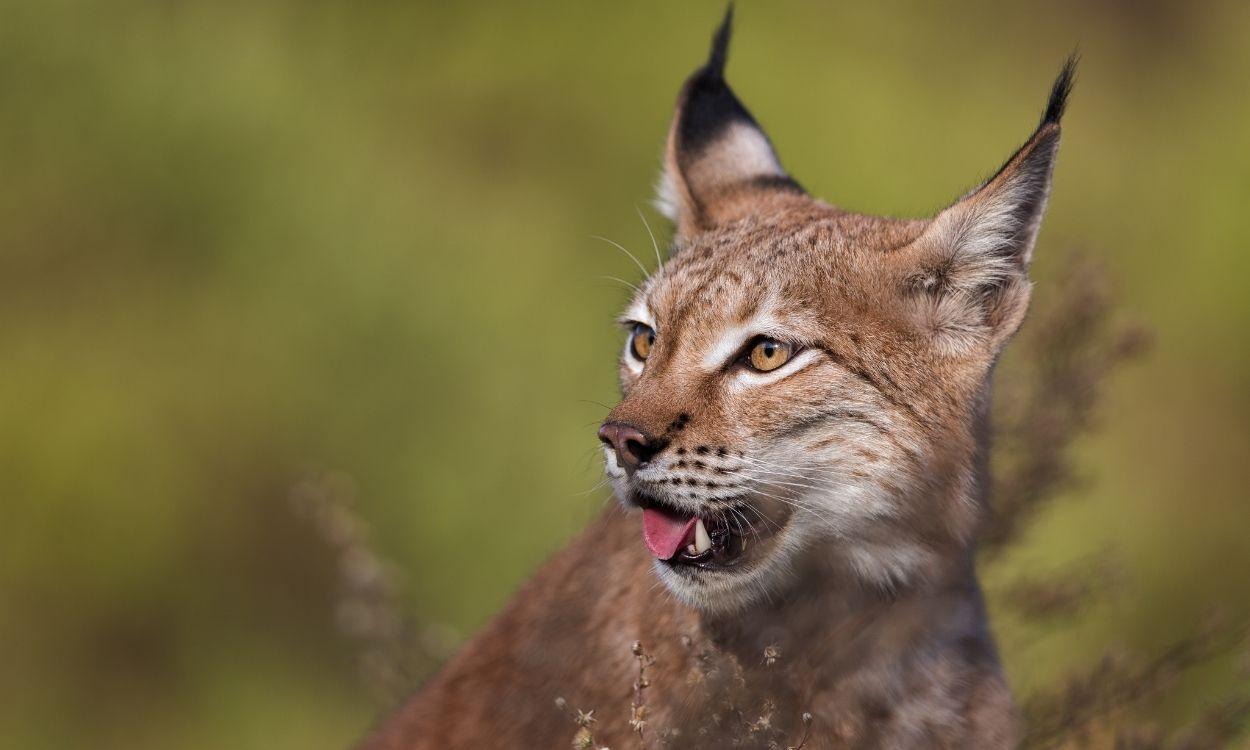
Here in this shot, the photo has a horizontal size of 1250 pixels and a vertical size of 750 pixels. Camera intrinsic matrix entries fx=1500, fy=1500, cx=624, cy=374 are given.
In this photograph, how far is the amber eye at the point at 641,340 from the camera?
3928 mm

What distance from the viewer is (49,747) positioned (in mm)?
7957

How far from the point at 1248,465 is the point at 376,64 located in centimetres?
631

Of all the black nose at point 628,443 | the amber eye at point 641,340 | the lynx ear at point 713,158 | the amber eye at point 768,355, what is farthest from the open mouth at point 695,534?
the lynx ear at point 713,158

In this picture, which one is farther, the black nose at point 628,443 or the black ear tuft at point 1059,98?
the black ear tuft at point 1059,98

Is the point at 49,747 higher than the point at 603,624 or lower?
lower

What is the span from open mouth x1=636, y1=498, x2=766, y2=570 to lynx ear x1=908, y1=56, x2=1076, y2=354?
0.70 m

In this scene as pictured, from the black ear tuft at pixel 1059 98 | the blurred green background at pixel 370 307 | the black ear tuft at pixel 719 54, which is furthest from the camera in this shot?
the blurred green background at pixel 370 307

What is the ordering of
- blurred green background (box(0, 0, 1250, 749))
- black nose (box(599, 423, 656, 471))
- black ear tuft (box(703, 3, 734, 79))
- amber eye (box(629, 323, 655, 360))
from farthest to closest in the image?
1. blurred green background (box(0, 0, 1250, 749))
2. black ear tuft (box(703, 3, 734, 79))
3. amber eye (box(629, 323, 655, 360))
4. black nose (box(599, 423, 656, 471))

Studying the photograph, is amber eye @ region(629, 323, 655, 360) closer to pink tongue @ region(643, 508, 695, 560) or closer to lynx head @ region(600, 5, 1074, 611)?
lynx head @ region(600, 5, 1074, 611)

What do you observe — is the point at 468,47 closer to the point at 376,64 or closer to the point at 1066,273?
the point at 376,64

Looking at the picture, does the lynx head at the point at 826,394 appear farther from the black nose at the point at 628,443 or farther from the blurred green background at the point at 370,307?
the blurred green background at the point at 370,307

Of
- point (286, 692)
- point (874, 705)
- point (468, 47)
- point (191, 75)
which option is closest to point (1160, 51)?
point (468, 47)

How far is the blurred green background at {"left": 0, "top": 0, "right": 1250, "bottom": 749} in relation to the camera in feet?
27.0

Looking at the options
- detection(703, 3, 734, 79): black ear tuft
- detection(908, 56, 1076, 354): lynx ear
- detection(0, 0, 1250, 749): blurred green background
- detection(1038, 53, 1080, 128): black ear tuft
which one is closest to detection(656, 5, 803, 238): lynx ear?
A: detection(703, 3, 734, 79): black ear tuft
